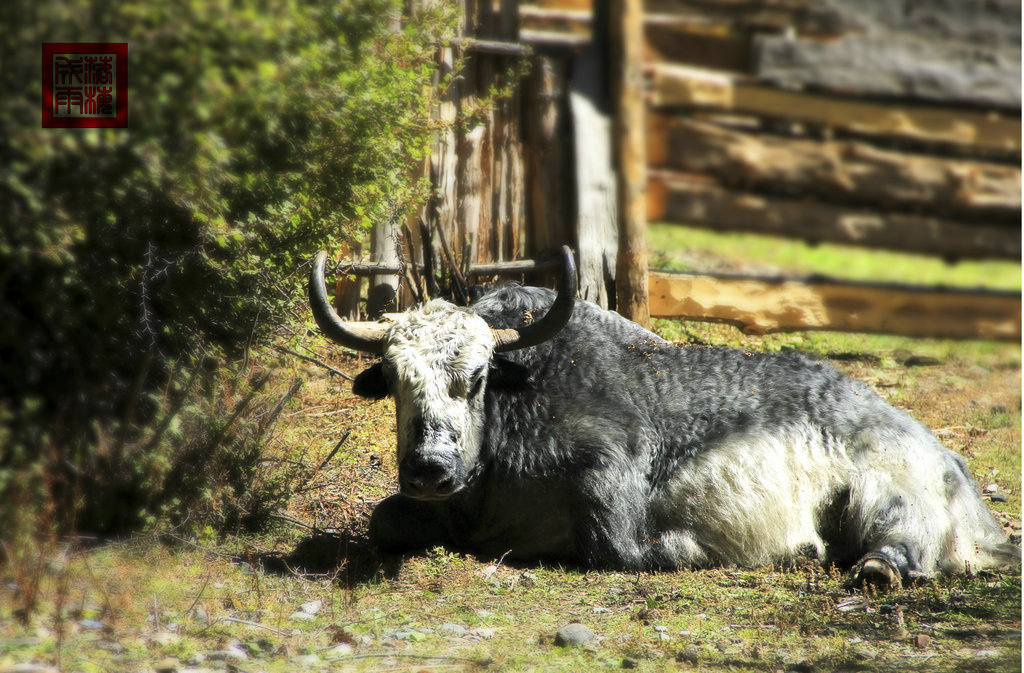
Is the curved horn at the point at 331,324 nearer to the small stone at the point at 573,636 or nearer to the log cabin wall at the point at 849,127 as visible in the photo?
the log cabin wall at the point at 849,127

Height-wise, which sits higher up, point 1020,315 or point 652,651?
point 1020,315

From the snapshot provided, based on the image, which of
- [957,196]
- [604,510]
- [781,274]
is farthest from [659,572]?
[957,196]

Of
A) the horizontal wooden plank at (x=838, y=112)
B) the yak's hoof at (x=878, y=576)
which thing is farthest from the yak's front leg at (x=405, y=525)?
the horizontal wooden plank at (x=838, y=112)

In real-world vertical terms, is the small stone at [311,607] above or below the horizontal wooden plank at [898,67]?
below

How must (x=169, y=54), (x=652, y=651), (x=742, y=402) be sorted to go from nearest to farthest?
(x=169, y=54)
(x=652, y=651)
(x=742, y=402)

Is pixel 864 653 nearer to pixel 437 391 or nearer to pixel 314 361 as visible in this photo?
pixel 437 391

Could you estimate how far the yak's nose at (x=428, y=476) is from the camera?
505 centimetres

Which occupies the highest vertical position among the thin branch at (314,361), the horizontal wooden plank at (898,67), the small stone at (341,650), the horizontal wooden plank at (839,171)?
the horizontal wooden plank at (898,67)

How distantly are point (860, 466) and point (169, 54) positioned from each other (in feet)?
14.0

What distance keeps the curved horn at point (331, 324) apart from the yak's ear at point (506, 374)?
678 millimetres

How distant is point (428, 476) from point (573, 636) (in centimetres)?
113

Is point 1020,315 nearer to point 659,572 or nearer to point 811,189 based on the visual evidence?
point 811,189

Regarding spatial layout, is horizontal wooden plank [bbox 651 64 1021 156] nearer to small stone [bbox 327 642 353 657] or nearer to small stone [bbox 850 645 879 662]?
small stone [bbox 850 645 879 662]

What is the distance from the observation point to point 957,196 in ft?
18.7
